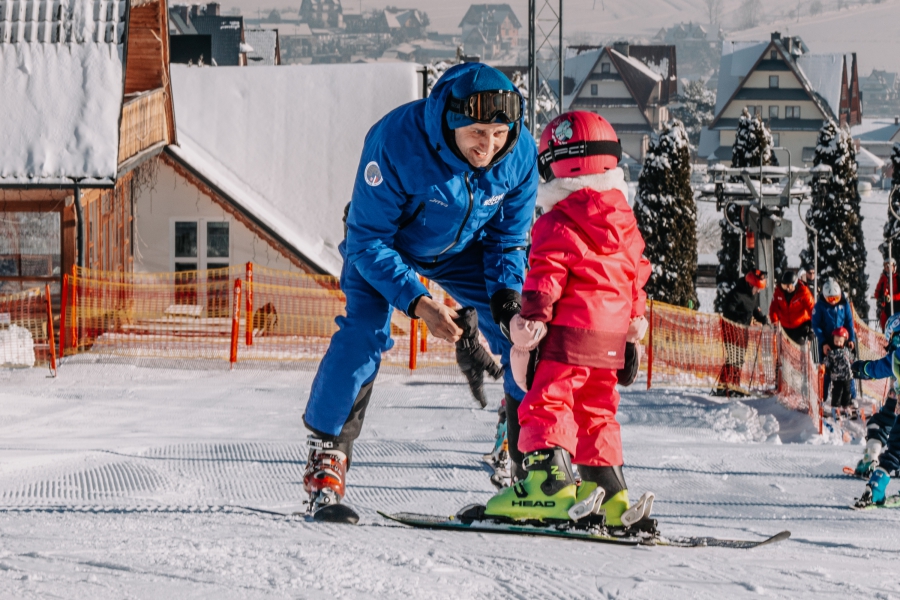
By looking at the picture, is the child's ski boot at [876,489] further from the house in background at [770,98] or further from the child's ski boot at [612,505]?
the house in background at [770,98]

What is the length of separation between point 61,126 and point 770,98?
235 feet

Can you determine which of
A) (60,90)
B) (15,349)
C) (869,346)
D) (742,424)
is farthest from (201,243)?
(742,424)

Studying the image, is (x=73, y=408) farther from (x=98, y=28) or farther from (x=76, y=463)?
(x=98, y=28)

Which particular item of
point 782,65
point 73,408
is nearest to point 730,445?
point 73,408

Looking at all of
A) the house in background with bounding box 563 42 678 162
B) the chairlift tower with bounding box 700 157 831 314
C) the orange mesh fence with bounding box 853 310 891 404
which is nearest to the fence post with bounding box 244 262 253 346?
the chairlift tower with bounding box 700 157 831 314

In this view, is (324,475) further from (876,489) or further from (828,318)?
(828,318)

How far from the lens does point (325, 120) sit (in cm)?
2202

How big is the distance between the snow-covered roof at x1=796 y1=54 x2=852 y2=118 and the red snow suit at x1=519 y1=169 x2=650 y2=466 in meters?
88.4

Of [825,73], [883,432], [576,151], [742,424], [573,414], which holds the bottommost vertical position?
[742,424]

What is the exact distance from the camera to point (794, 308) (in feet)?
43.1

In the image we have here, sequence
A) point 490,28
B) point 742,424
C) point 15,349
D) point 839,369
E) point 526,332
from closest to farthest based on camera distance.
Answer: point 526,332
point 742,424
point 839,369
point 15,349
point 490,28

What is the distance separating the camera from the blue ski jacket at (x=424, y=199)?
4.00 meters

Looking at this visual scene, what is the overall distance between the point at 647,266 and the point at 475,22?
187 meters

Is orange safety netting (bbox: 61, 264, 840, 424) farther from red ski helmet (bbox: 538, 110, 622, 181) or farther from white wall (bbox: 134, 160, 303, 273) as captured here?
red ski helmet (bbox: 538, 110, 622, 181)
